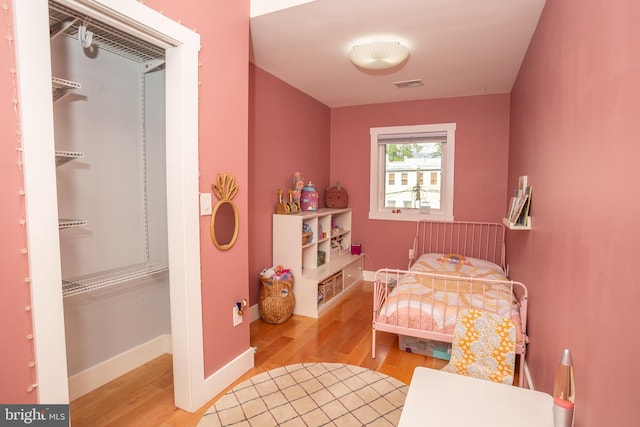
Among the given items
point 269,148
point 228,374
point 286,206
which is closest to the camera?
point 228,374

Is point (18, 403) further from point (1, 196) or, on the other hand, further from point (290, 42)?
point (290, 42)

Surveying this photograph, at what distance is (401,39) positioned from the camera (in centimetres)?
269

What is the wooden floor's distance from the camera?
1977mm

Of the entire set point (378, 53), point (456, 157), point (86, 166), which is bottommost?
point (86, 166)

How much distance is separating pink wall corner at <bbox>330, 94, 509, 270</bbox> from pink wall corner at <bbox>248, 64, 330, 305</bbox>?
27.2 inches

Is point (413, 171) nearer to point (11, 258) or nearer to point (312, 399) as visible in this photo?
point (312, 399)

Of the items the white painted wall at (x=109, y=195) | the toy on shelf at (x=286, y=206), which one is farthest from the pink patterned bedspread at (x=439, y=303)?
the white painted wall at (x=109, y=195)

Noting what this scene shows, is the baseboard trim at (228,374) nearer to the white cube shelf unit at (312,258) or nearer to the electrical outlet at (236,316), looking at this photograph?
the electrical outlet at (236,316)

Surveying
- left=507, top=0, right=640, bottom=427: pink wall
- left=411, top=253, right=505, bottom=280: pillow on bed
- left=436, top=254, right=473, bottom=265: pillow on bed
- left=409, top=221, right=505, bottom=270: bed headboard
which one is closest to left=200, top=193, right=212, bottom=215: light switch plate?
left=507, top=0, right=640, bottom=427: pink wall

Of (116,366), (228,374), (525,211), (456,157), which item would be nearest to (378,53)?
(525,211)

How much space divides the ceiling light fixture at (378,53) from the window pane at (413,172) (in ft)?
6.35

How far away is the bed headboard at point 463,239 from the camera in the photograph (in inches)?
164

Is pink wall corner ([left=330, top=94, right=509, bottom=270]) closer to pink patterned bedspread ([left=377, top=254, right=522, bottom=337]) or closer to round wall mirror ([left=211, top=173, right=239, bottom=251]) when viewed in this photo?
pink patterned bedspread ([left=377, top=254, right=522, bottom=337])

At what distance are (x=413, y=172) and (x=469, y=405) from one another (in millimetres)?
3728
